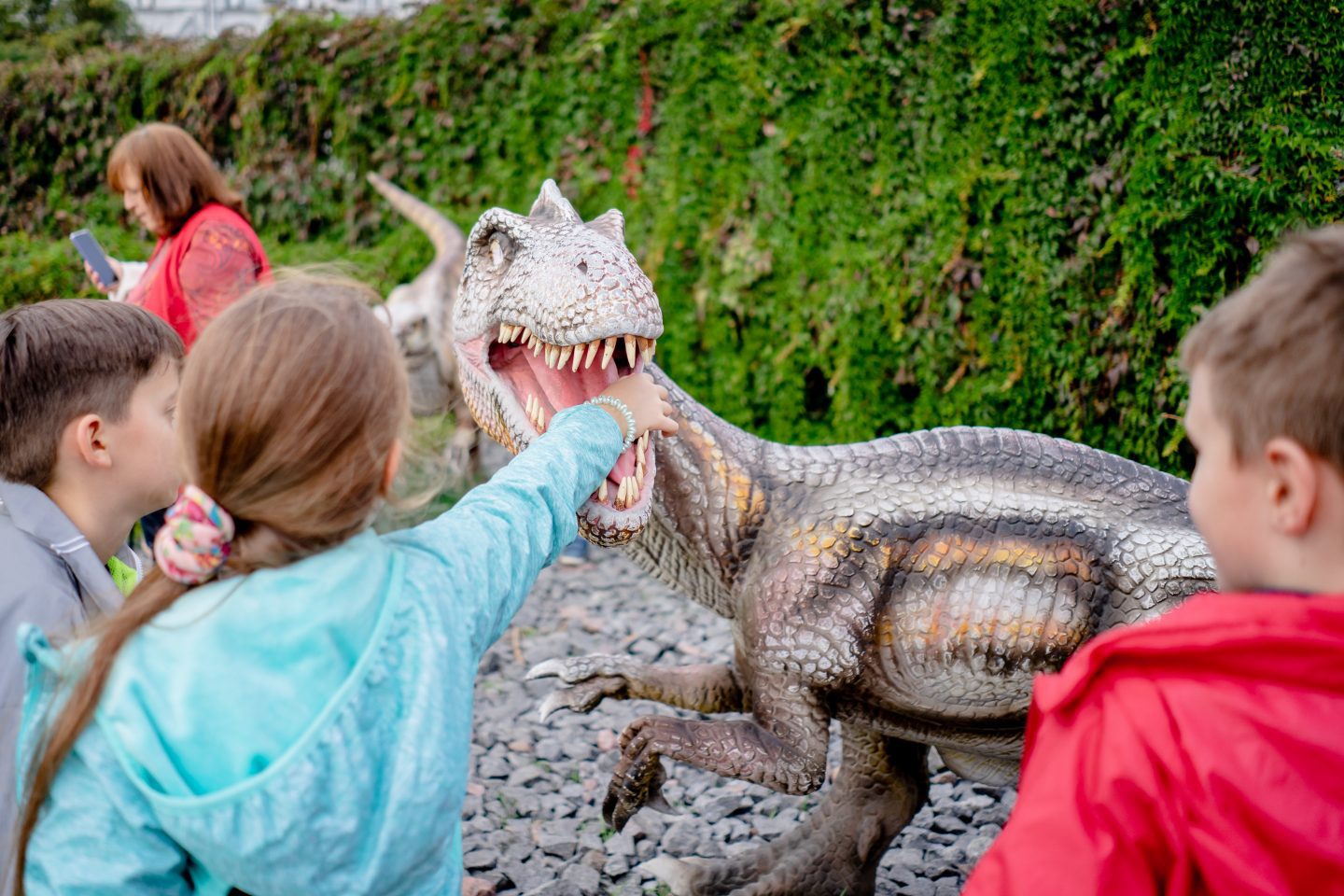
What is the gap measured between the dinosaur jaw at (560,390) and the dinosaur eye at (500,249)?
5.1 inches

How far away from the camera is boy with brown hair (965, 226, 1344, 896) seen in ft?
3.43

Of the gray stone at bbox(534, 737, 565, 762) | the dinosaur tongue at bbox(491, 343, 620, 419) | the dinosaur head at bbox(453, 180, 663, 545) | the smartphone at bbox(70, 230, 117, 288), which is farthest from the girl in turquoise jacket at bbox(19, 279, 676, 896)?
the smartphone at bbox(70, 230, 117, 288)

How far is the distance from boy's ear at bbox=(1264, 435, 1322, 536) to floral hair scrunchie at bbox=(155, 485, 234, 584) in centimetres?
114

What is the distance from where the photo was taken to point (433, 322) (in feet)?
17.3

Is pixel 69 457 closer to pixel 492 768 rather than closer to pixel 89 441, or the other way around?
pixel 89 441

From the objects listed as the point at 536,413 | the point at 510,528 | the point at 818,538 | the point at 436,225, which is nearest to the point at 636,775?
the point at 818,538

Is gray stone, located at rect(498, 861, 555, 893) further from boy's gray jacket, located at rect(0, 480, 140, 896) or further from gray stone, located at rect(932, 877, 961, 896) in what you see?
boy's gray jacket, located at rect(0, 480, 140, 896)

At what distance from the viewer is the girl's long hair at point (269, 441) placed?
124 cm

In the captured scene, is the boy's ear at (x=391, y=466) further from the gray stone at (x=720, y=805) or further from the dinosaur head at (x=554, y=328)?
the gray stone at (x=720, y=805)

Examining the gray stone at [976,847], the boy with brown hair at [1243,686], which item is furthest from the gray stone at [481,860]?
the boy with brown hair at [1243,686]

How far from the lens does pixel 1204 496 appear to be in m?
1.16

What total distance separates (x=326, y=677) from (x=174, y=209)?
3.17 meters

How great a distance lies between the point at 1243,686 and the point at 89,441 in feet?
5.52

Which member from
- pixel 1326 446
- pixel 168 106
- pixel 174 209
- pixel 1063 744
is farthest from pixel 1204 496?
pixel 168 106
